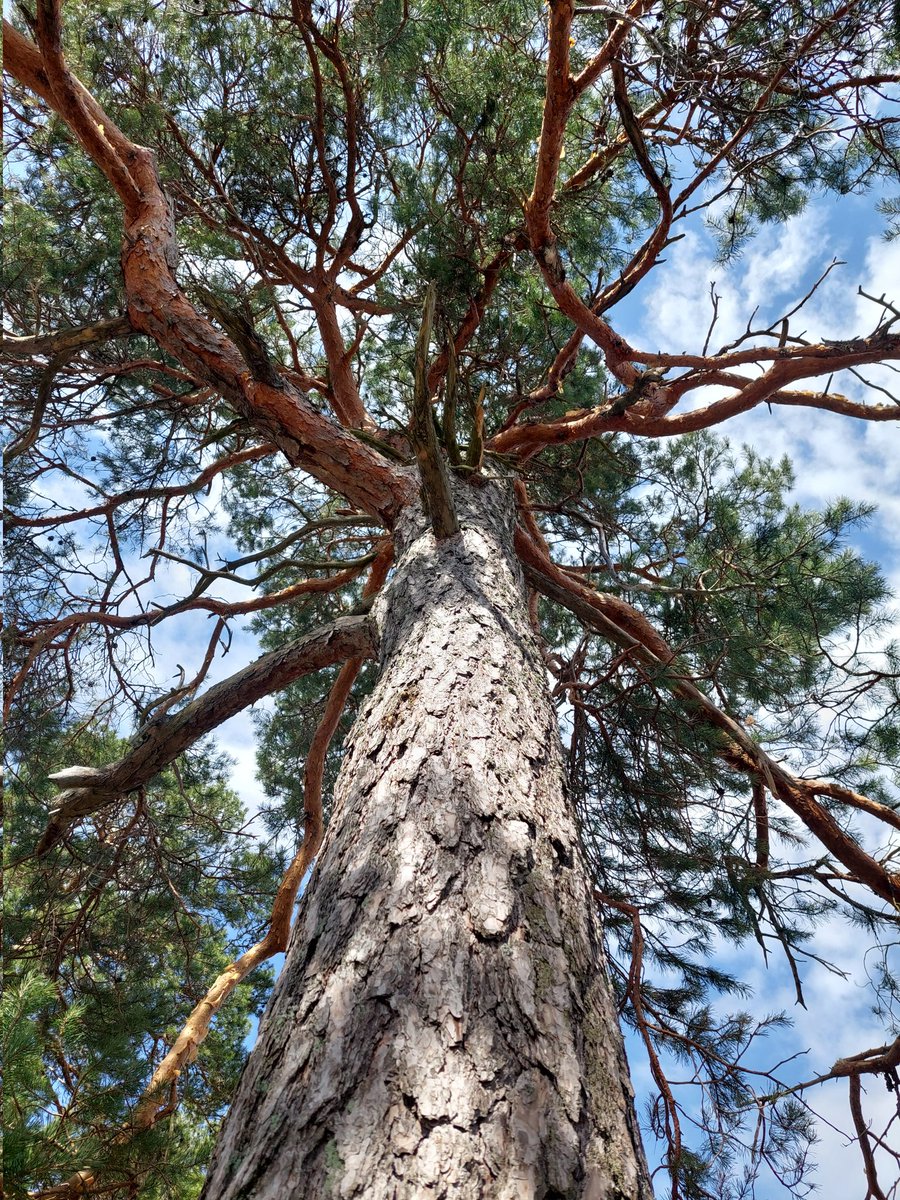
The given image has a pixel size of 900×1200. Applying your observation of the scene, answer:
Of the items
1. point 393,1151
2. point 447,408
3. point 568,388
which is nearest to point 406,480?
point 447,408

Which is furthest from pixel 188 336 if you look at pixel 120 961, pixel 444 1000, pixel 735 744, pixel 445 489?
pixel 120 961

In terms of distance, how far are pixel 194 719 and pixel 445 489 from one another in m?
1.06

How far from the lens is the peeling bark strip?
8.03ft

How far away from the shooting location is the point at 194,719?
251 cm

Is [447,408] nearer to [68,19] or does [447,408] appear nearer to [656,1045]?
[656,1045]

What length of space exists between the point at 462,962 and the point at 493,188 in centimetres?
406

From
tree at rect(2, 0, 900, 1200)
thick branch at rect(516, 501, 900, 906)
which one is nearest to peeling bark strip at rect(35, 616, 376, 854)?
tree at rect(2, 0, 900, 1200)

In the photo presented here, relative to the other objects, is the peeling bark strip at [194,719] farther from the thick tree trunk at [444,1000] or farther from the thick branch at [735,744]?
the thick branch at [735,744]

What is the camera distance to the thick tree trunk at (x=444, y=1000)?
910 millimetres

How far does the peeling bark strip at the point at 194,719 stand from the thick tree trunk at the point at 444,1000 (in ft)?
2.81

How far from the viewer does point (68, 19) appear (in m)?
4.29

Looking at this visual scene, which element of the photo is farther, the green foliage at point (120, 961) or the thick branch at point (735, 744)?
the thick branch at point (735, 744)

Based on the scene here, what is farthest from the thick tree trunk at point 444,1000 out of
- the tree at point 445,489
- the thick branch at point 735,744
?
the thick branch at point 735,744

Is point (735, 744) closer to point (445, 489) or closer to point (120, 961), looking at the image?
point (445, 489)
